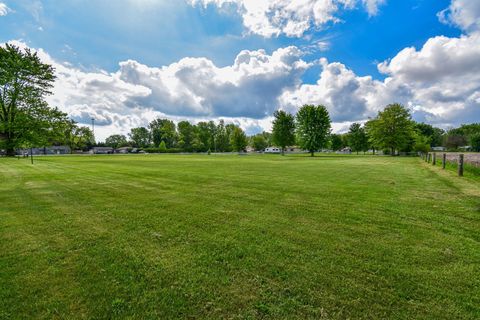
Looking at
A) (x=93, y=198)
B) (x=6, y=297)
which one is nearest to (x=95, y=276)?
(x=6, y=297)

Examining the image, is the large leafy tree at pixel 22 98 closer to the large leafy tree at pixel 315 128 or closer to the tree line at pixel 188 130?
the tree line at pixel 188 130

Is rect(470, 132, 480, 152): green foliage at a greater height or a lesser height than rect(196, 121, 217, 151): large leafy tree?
lesser

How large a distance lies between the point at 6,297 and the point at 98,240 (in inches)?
65.5

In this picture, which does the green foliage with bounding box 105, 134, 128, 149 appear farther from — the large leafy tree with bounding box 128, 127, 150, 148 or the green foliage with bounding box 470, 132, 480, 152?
the green foliage with bounding box 470, 132, 480, 152

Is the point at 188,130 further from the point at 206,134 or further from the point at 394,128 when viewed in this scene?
the point at 394,128

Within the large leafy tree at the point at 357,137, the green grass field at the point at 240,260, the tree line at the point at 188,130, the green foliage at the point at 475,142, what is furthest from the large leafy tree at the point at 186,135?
the green foliage at the point at 475,142

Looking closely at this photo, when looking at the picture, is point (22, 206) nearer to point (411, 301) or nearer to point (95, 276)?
point (95, 276)

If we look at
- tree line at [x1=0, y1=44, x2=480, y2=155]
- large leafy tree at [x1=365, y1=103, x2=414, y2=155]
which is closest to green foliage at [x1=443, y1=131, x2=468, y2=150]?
tree line at [x1=0, y1=44, x2=480, y2=155]

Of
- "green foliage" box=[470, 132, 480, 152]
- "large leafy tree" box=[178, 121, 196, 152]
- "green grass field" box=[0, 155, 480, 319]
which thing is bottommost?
"green grass field" box=[0, 155, 480, 319]

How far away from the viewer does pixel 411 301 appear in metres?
2.74

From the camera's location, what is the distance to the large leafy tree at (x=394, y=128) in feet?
178

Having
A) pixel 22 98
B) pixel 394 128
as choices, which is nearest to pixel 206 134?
pixel 394 128

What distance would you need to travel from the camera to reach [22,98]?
1675cm

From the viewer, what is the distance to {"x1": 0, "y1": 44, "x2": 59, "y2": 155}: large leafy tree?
14.7m
